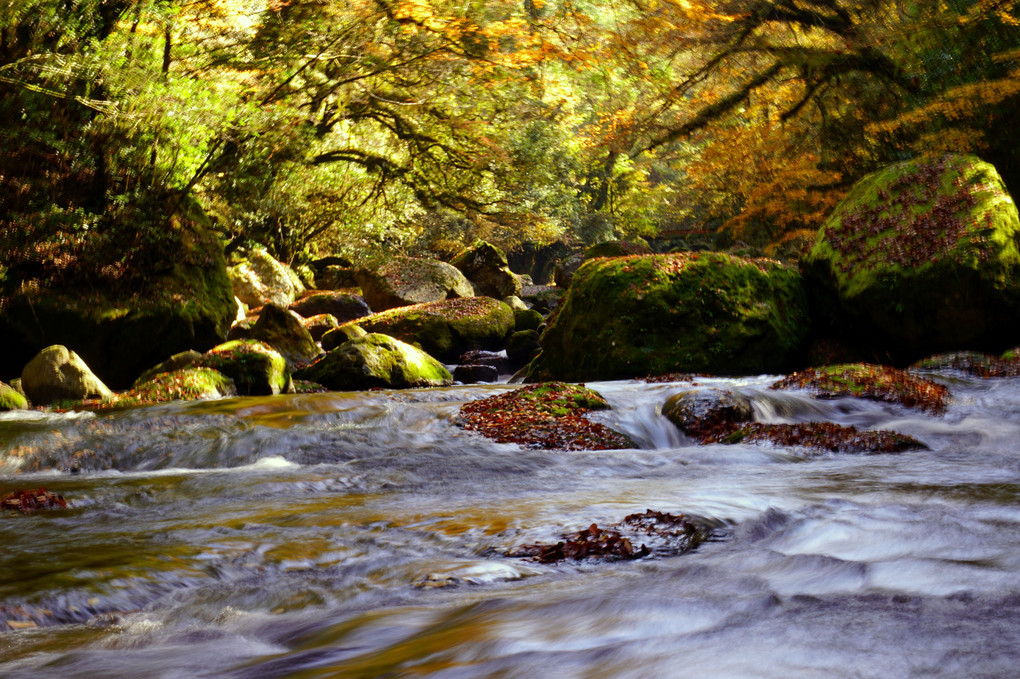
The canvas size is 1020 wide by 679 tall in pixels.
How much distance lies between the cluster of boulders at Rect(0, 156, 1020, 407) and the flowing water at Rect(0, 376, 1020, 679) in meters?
4.37

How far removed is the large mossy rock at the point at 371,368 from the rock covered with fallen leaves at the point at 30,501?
6.85 metres

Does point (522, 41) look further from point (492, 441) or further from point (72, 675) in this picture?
point (72, 675)

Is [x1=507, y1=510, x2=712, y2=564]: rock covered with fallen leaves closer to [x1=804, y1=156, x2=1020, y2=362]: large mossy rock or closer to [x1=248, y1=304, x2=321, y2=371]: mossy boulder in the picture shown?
[x1=804, y1=156, x2=1020, y2=362]: large mossy rock

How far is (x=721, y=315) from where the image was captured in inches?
473

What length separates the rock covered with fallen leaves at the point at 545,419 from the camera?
25.5 feet

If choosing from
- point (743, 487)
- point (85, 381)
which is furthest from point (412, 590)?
point (85, 381)

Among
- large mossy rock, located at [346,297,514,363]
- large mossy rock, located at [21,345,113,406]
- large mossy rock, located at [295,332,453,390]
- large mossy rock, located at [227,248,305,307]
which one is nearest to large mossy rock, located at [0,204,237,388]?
large mossy rock, located at [21,345,113,406]

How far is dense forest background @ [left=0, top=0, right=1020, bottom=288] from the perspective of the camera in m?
12.1

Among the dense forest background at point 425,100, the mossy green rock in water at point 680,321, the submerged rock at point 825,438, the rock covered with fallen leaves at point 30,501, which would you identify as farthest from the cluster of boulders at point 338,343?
the submerged rock at point 825,438

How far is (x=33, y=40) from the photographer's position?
11531mm

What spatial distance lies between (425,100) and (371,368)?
686 centimetres

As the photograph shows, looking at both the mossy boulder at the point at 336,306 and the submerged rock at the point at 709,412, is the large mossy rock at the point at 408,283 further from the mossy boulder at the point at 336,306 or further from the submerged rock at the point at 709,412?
the submerged rock at the point at 709,412

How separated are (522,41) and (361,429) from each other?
363 inches

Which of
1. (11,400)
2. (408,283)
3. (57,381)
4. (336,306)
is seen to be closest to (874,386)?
(57,381)
